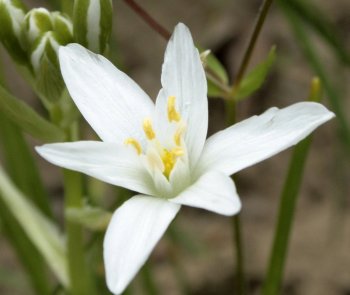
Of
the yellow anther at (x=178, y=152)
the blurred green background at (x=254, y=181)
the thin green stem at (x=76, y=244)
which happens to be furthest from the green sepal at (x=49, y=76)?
the blurred green background at (x=254, y=181)

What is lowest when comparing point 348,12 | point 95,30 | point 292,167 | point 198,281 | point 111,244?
point 198,281

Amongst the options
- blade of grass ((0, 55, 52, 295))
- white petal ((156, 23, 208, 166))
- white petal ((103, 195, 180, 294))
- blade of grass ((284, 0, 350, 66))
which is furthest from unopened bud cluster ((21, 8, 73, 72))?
blade of grass ((284, 0, 350, 66))

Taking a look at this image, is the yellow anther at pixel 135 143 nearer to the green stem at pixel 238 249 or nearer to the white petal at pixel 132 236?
the white petal at pixel 132 236

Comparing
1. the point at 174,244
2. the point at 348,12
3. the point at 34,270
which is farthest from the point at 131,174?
the point at 348,12

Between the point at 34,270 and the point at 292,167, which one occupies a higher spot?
the point at 292,167

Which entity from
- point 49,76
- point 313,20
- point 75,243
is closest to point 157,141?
point 49,76

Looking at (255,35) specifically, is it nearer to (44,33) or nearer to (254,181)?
(44,33)

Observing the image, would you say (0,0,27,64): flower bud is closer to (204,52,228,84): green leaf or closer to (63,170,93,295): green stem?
(63,170,93,295): green stem

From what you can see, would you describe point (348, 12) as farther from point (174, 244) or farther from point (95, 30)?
point (95, 30)
